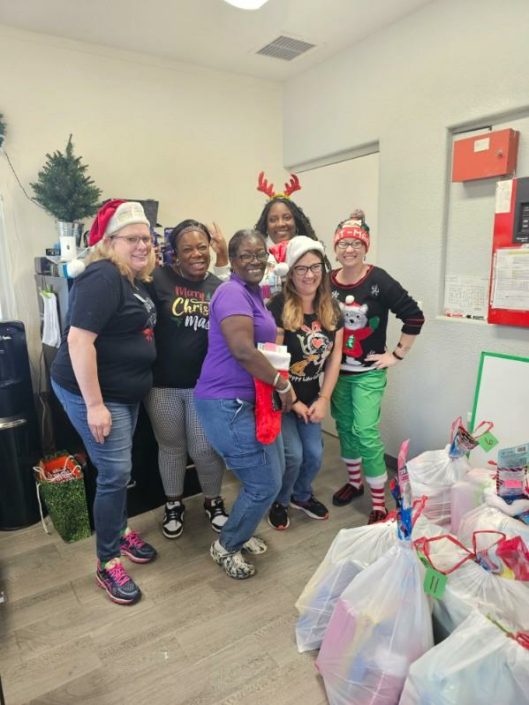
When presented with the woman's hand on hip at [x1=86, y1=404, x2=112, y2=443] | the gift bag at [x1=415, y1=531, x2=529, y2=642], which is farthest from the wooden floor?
the woman's hand on hip at [x1=86, y1=404, x2=112, y2=443]

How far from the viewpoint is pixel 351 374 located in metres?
2.36

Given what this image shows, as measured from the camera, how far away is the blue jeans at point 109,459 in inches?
69.4

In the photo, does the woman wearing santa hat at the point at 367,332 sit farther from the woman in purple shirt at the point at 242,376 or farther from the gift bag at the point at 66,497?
the gift bag at the point at 66,497

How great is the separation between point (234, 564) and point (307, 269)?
1.29 m

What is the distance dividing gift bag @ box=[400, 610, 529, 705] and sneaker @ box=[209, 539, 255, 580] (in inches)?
35.0

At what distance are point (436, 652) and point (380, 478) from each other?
1180 mm

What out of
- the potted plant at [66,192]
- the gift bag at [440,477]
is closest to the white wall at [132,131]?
the potted plant at [66,192]

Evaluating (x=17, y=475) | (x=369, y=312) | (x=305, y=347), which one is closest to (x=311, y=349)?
(x=305, y=347)

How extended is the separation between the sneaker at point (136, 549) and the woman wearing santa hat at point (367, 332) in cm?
109

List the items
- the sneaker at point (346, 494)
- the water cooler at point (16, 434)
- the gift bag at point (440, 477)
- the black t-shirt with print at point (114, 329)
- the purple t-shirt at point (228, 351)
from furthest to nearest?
the sneaker at point (346, 494) → the water cooler at point (16, 434) → the gift bag at point (440, 477) → the purple t-shirt at point (228, 351) → the black t-shirt with print at point (114, 329)

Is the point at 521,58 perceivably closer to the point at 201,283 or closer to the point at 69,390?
the point at 201,283

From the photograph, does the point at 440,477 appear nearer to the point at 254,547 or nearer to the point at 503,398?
the point at 503,398

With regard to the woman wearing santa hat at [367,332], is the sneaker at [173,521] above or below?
below

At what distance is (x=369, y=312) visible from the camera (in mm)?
2295
